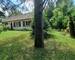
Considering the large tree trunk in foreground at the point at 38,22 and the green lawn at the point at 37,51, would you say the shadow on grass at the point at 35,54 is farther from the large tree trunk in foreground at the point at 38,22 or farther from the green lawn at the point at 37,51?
the large tree trunk in foreground at the point at 38,22

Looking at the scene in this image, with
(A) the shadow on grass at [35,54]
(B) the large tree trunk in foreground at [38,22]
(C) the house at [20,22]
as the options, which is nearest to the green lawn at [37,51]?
(A) the shadow on grass at [35,54]

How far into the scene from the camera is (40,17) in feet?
55.7

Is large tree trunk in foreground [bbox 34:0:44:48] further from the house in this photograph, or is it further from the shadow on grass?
the house

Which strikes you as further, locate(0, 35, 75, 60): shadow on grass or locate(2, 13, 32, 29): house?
locate(2, 13, 32, 29): house

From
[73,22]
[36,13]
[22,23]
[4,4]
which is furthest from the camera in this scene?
[22,23]

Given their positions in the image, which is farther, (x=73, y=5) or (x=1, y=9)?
(x=73, y=5)

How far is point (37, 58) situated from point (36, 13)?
19.2 feet

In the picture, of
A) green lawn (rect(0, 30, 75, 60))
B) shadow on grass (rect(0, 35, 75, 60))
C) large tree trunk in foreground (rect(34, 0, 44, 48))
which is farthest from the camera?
large tree trunk in foreground (rect(34, 0, 44, 48))

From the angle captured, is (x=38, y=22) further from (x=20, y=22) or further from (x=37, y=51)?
(x=20, y=22)

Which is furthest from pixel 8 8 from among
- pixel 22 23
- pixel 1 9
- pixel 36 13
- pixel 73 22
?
pixel 22 23

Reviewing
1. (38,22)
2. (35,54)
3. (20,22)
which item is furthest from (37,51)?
(20,22)

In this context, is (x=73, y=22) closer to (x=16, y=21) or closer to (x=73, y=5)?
(x=73, y=5)

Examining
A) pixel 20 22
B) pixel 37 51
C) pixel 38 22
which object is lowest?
pixel 37 51

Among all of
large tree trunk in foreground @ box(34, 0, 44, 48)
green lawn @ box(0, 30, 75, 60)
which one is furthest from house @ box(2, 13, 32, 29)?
large tree trunk in foreground @ box(34, 0, 44, 48)
